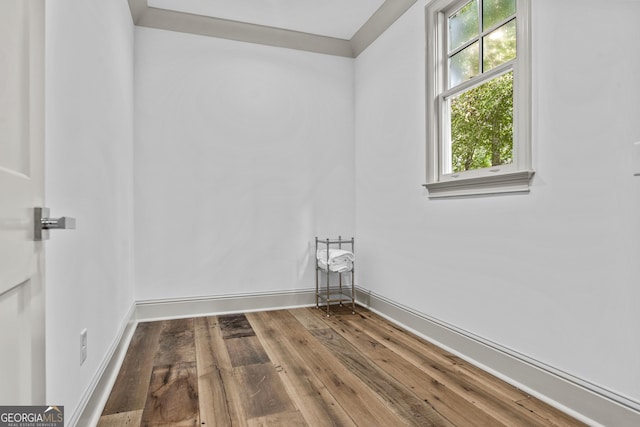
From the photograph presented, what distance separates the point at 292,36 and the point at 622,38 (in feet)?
8.40

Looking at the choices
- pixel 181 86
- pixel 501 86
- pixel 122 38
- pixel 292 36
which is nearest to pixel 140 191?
pixel 181 86

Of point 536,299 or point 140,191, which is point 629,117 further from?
point 140,191

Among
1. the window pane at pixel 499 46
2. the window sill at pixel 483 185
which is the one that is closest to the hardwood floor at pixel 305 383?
the window sill at pixel 483 185

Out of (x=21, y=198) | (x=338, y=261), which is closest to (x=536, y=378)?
(x=338, y=261)

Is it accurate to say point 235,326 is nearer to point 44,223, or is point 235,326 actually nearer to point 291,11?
point 44,223

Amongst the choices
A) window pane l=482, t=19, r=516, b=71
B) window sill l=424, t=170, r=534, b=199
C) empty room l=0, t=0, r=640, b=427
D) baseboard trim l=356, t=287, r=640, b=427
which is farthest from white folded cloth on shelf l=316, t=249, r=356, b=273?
window pane l=482, t=19, r=516, b=71

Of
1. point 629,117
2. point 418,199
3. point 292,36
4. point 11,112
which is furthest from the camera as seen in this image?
point 292,36

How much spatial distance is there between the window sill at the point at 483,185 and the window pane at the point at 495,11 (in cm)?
87

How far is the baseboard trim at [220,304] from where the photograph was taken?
2961mm

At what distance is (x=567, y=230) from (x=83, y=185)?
2.02 meters

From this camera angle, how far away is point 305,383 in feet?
6.18

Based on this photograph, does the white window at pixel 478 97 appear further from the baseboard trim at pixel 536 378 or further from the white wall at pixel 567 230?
the baseboard trim at pixel 536 378

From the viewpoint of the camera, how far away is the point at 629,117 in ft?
4.53

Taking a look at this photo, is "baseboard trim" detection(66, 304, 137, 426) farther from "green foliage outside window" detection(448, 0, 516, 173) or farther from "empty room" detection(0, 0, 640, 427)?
"green foliage outside window" detection(448, 0, 516, 173)
